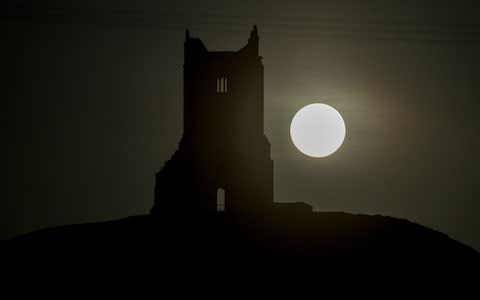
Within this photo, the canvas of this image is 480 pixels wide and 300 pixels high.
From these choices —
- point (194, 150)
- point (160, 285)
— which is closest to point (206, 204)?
point (194, 150)

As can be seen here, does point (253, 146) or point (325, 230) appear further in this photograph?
point (253, 146)

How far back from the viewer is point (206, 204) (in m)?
41.9

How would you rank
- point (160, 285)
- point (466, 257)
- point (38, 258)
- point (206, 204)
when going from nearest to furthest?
point (160, 285)
point (38, 258)
point (466, 257)
point (206, 204)

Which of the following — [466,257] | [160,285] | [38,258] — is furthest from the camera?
[466,257]

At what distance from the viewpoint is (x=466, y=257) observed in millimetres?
30203

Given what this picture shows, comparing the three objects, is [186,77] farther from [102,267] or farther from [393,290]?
[393,290]

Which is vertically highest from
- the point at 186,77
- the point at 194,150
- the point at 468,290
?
the point at 186,77

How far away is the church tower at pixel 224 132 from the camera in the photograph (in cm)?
4225

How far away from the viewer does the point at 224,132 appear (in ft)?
143

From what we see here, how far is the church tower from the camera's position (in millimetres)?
42250

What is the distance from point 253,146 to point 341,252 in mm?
16010

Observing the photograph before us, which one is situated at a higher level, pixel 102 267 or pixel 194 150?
pixel 194 150

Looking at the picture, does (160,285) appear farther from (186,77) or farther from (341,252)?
(186,77)

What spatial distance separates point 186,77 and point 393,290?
22.5 meters
